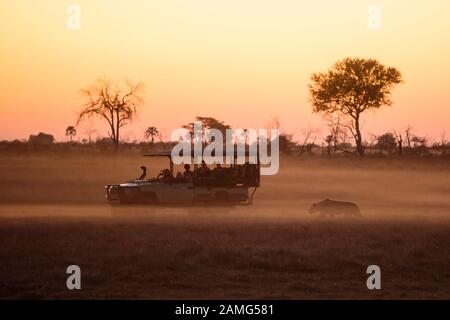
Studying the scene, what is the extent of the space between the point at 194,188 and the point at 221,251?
9409 mm

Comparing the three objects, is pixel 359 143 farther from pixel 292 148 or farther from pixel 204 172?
pixel 204 172

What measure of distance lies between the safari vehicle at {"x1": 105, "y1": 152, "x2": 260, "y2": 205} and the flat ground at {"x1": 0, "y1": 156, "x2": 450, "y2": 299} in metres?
0.50

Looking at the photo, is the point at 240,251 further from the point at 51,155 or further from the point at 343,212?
the point at 51,155

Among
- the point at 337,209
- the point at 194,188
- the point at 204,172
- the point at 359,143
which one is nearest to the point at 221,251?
the point at 194,188

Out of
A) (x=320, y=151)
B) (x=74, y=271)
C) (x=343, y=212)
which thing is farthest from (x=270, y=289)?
(x=320, y=151)

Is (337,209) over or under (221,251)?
over

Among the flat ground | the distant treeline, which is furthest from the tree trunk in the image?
the flat ground

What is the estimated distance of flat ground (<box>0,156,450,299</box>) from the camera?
Result: 20766 mm

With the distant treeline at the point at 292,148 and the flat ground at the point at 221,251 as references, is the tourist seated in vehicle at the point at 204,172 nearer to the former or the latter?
the flat ground at the point at 221,251

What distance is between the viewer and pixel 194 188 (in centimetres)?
3322

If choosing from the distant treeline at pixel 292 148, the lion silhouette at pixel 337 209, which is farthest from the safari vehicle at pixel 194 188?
the distant treeline at pixel 292 148

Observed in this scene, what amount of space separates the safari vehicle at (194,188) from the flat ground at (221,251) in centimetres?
50
